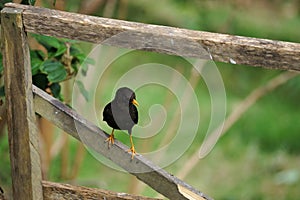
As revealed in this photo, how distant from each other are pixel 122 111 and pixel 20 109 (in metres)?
0.33

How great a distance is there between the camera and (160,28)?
2.19 meters

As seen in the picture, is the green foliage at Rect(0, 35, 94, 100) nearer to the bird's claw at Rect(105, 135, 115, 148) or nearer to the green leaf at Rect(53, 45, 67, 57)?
the green leaf at Rect(53, 45, 67, 57)

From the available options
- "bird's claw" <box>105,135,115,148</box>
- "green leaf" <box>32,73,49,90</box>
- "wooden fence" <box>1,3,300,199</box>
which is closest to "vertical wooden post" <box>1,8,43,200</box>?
"wooden fence" <box>1,3,300,199</box>

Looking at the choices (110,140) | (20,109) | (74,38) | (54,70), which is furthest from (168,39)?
(54,70)

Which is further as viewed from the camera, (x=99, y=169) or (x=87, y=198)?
(x=99, y=169)

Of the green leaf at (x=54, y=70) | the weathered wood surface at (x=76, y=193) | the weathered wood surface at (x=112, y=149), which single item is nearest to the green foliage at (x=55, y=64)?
the green leaf at (x=54, y=70)

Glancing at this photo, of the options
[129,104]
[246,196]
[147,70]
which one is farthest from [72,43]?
[246,196]

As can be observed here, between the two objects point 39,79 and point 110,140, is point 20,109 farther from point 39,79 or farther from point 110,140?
point 39,79

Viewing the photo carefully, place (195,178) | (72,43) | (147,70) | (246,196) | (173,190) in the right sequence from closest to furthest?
(173,190) → (147,70) → (72,43) → (246,196) → (195,178)

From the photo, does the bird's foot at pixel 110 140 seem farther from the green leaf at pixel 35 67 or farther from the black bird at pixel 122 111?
the green leaf at pixel 35 67

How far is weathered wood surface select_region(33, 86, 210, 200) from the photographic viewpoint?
2.35 m

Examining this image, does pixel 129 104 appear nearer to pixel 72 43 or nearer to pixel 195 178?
pixel 72 43

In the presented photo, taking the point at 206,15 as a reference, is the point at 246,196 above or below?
below

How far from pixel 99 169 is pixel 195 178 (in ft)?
2.42
